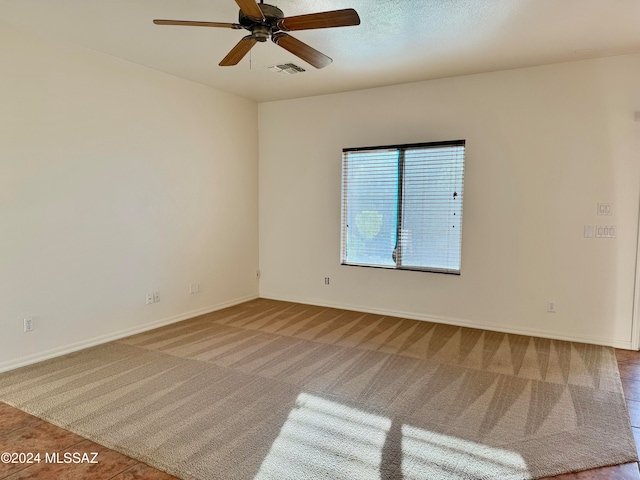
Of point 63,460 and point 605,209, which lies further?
point 605,209

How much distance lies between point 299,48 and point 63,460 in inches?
116

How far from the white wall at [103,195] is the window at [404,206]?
1724 millimetres

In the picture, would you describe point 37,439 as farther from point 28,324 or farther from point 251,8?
Answer: point 251,8

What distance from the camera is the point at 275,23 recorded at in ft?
8.13

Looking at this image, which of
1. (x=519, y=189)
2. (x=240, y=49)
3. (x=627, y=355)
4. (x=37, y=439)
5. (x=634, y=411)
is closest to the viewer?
(x=37, y=439)

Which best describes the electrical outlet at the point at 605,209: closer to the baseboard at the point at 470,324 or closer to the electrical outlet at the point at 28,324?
the baseboard at the point at 470,324

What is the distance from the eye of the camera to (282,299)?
585cm

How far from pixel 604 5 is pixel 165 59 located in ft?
12.6

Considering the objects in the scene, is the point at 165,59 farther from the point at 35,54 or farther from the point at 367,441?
the point at 367,441

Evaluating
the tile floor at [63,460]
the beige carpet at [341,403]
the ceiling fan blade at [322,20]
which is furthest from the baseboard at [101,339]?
the ceiling fan blade at [322,20]

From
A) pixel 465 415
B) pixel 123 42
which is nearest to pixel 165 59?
pixel 123 42

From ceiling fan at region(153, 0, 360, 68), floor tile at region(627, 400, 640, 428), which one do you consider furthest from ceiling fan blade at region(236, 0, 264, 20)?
floor tile at region(627, 400, 640, 428)

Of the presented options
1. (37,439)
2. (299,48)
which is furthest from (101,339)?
(299,48)

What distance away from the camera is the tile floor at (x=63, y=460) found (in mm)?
2008
